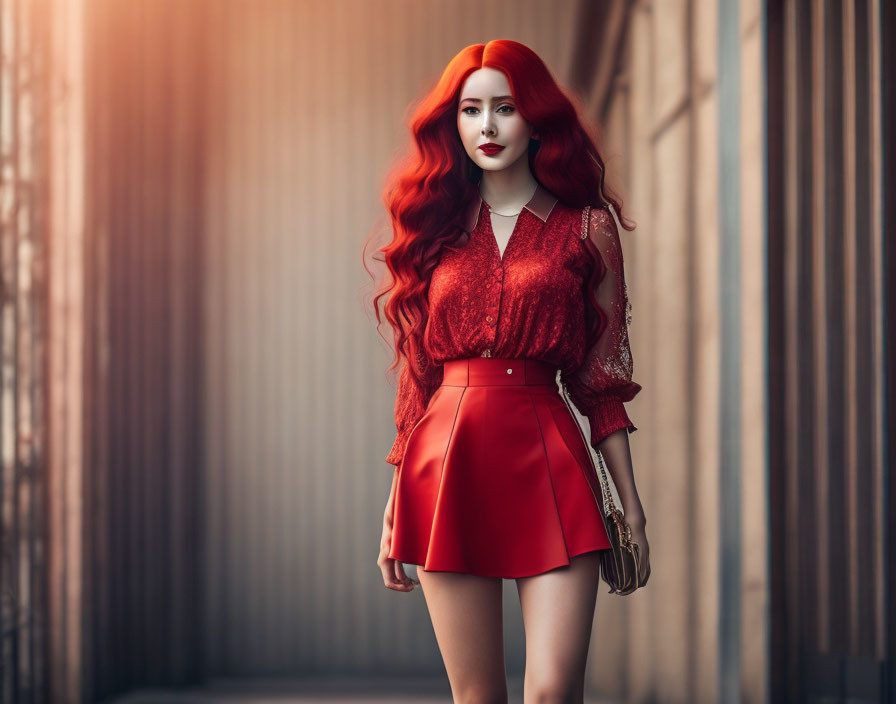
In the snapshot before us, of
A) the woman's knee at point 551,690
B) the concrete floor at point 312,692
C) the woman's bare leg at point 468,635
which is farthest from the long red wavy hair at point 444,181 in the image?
the concrete floor at point 312,692

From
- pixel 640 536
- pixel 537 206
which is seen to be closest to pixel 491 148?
pixel 537 206

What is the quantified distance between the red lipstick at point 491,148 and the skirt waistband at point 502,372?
407 millimetres

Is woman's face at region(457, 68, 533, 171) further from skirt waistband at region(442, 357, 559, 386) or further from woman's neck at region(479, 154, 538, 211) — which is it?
skirt waistband at region(442, 357, 559, 386)

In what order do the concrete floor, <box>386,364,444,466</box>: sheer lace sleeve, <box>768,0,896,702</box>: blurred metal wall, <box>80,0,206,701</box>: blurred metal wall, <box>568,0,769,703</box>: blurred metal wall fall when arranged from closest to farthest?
<box>386,364,444,466</box>: sheer lace sleeve
<box>768,0,896,702</box>: blurred metal wall
<box>568,0,769,703</box>: blurred metal wall
<box>80,0,206,701</box>: blurred metal wall
the concrete floor

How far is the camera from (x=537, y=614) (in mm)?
1724

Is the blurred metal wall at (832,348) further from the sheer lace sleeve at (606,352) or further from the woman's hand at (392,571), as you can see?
the woman's hand at (392,571)

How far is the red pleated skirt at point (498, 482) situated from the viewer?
1.75m

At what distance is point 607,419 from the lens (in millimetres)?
1881

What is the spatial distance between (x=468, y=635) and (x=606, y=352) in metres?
0.62

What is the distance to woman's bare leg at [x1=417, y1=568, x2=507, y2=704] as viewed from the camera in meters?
1.77

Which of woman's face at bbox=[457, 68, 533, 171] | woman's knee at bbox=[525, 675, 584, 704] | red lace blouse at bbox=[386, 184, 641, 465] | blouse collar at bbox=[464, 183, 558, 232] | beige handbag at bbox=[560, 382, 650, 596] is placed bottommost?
woman's knee at bbox=[525, 675, 584, 704]

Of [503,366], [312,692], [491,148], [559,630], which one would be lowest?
[312,692]

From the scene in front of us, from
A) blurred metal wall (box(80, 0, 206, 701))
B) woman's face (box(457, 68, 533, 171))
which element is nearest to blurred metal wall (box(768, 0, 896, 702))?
woman's face (box(457, 68, 533, 171))

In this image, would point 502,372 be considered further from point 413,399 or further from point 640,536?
point 640,536
